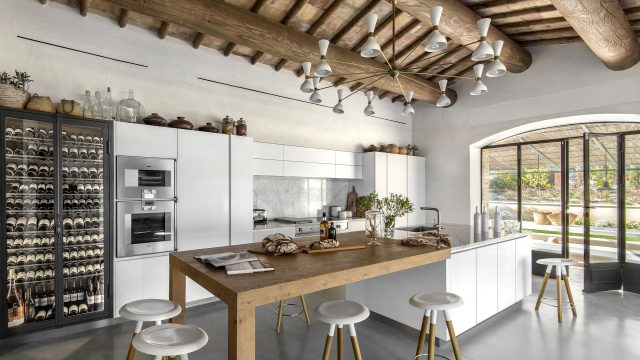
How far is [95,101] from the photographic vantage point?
12.3ft

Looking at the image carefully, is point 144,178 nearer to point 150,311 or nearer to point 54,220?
point 54,220

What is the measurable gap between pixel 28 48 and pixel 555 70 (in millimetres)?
6858

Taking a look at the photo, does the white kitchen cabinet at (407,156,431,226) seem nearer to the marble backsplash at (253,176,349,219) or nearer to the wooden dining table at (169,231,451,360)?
the marble backsplash at (253,176,349,219)

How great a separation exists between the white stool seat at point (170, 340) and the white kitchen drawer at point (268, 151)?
3.31 metres

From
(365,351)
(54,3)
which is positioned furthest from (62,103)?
(365,351)

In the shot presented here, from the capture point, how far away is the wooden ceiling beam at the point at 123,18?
3959mm

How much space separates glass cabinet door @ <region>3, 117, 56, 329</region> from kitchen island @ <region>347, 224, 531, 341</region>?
9.63 ft

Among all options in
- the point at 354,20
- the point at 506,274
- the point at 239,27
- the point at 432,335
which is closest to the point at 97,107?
the point at 239,27

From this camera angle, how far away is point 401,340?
3.26 m

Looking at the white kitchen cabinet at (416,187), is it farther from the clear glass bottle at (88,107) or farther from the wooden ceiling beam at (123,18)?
the clear glass bottle at (88,107)

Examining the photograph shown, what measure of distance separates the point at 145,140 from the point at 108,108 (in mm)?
512

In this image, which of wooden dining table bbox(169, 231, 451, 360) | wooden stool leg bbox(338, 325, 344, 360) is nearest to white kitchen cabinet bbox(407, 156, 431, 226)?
wooden dining table bbox(169, 231, 451, 360)

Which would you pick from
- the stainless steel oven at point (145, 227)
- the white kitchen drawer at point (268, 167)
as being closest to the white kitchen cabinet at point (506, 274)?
the white kitchen drawer at point (268, 167)

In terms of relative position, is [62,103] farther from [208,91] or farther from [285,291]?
[285,291]
